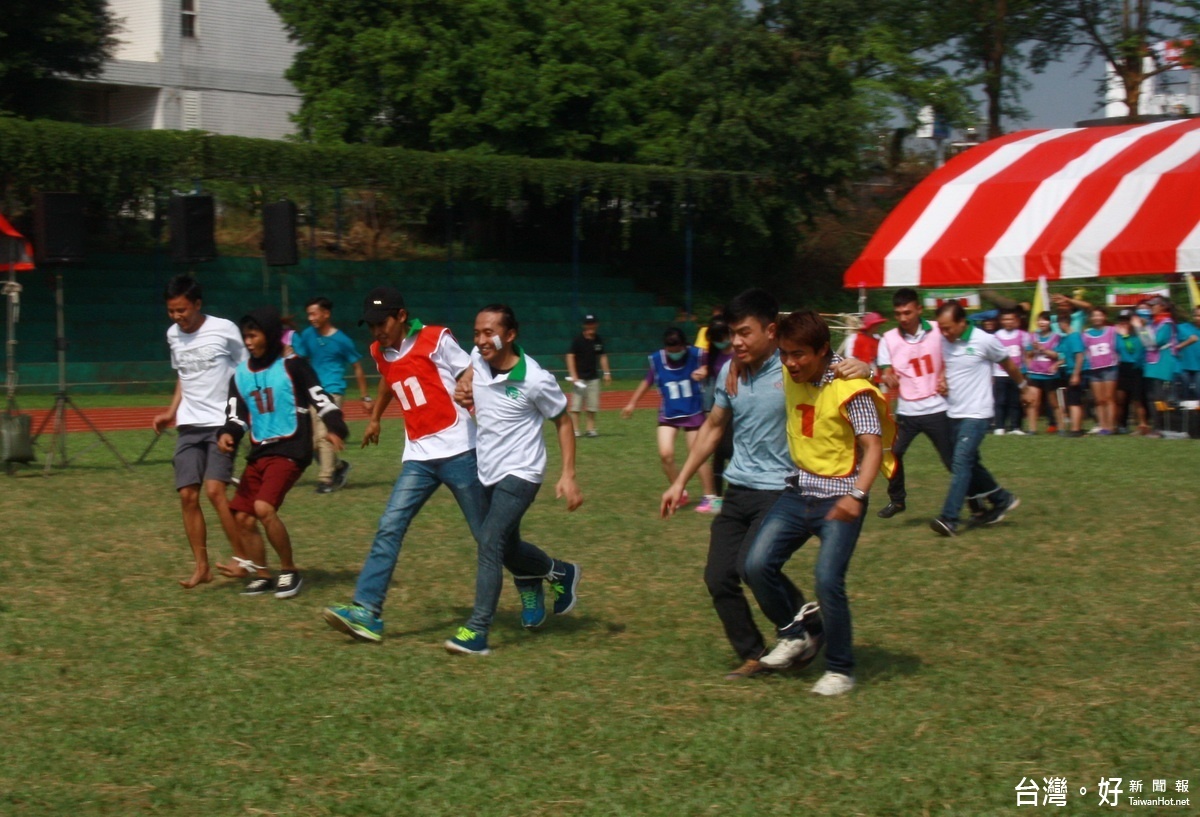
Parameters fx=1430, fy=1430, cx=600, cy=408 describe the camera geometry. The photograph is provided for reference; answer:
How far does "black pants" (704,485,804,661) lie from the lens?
21.7 feet

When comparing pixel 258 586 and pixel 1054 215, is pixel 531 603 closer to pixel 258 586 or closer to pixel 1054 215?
pixel 258 586

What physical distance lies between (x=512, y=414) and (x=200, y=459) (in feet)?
8.72

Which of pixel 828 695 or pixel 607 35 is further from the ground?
pixel 607 35

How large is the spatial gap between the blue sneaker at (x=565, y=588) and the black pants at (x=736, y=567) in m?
1.45

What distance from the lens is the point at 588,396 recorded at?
802 inches

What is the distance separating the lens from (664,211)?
3831 cm

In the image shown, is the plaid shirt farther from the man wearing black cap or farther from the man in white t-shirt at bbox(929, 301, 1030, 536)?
the man wearing black cap

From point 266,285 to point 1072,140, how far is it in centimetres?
1706

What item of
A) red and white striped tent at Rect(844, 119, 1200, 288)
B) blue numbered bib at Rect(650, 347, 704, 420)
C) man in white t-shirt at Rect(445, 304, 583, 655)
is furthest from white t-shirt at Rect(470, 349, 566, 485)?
red and white striped tent at Rect(844, 119, 1200, 288)

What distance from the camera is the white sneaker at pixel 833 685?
634 centimetres

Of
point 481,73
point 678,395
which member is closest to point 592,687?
point 678,395

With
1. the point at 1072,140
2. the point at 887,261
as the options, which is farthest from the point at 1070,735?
the point at 1072,140

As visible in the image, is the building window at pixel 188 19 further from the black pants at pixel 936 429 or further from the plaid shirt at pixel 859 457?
the plaid shirt at pixel 859 457

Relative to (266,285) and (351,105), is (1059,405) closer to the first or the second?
(266,285)
